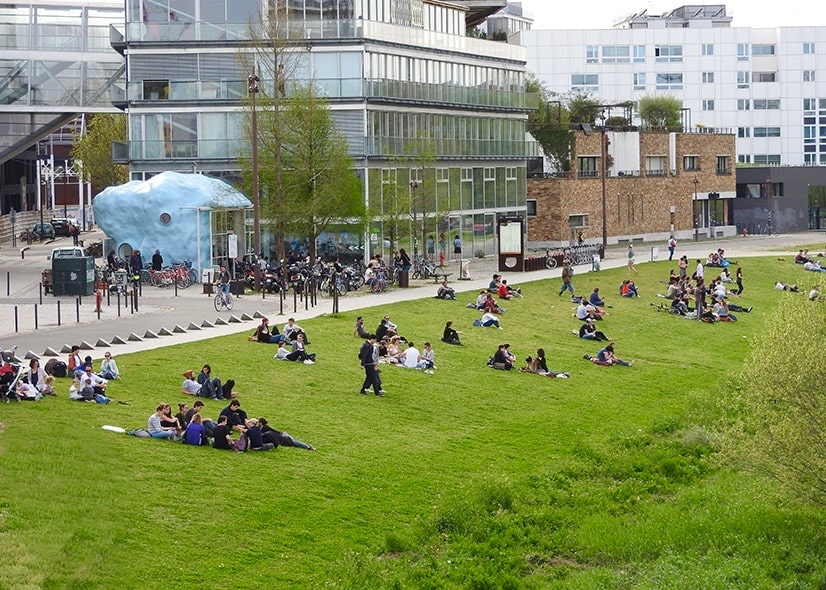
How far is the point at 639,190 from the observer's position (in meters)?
108

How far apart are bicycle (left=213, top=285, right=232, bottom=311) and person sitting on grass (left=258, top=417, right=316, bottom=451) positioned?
1912 centimetres

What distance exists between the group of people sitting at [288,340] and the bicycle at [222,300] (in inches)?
257

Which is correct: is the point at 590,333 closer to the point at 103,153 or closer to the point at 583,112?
the point at 103,153

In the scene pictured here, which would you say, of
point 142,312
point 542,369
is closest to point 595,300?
point 542,369

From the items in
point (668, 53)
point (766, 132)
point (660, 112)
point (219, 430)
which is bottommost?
point (219, 430)

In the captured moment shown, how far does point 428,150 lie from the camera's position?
79188 millimetres

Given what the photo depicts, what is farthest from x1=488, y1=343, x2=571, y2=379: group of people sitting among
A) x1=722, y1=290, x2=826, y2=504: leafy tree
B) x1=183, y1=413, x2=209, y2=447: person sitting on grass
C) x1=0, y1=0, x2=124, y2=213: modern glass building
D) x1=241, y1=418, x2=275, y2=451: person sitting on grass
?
x1=0, y1=0, x2=124, y2=213: modern glass building

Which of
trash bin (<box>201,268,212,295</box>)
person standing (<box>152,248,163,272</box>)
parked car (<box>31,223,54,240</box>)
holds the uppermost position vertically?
parked car (<box>31,223,54,240</box>)

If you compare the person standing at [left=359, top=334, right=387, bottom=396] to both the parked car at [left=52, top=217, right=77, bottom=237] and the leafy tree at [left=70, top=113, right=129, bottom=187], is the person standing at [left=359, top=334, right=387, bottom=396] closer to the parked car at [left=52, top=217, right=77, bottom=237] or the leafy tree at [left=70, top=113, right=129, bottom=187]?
the leafy tree at [left=70, top=113, right=129, bottom=187]

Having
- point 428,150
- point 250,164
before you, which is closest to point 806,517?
point 250,164

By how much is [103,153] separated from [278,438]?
240 ft

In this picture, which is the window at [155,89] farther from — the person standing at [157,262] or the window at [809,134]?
the window at [809,134]

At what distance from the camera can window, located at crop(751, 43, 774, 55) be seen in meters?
150

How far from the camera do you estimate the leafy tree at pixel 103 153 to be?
102938 mm
